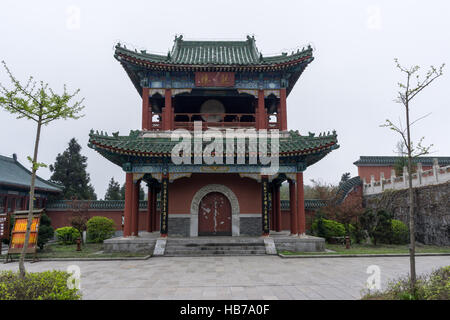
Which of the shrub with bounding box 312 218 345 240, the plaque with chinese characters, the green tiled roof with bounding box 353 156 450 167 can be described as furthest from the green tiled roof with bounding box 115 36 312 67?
the green tiled roof with bounding box 353 156 450 167

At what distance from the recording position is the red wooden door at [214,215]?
1464 centimetres

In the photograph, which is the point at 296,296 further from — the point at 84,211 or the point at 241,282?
the point at 84,211

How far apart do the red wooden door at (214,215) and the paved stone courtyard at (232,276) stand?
10.9 feet

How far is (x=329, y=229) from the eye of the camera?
15.8 metres

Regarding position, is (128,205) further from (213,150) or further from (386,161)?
(386,161)

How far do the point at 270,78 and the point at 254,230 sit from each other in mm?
8202

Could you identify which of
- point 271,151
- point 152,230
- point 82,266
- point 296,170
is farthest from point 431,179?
point 82,266

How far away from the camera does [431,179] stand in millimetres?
15812

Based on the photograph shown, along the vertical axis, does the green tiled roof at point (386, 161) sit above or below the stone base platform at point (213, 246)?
above

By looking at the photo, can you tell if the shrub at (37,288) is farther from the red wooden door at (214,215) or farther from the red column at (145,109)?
the red column at (145,109)

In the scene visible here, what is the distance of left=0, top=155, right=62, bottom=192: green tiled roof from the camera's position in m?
19.8

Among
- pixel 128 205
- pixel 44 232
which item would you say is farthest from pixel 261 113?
pixel 44 232

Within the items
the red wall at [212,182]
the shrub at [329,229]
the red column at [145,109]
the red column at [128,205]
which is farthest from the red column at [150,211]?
the shrub at [329,229]

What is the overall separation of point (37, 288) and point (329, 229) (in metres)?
14.5
